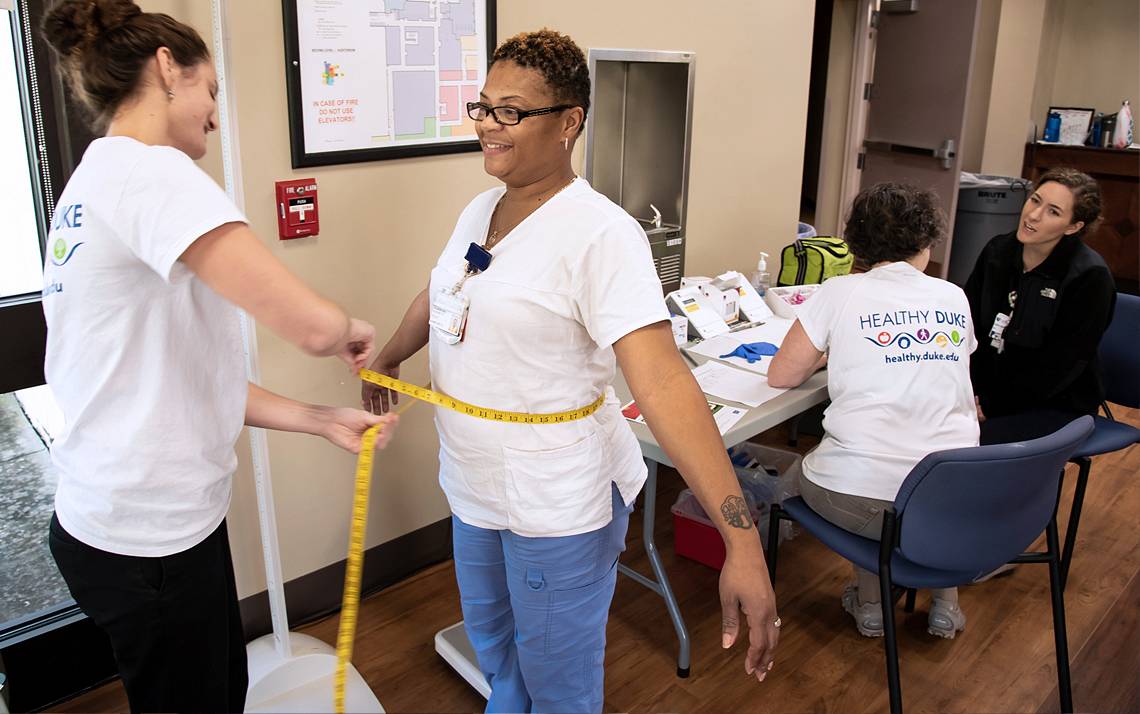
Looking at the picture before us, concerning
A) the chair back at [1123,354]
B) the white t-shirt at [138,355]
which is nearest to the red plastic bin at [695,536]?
the chair back at [1123,354]

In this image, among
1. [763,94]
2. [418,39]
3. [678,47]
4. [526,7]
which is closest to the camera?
[418,39]

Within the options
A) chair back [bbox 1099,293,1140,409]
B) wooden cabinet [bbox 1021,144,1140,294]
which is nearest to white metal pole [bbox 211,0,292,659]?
chair back [bbox 1099,293,1140,409]

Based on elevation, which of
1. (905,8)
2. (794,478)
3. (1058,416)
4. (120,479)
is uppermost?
(905,8)

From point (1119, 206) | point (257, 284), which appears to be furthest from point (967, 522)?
point (1119, 206)

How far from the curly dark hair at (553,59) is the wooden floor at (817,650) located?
5.27 feet

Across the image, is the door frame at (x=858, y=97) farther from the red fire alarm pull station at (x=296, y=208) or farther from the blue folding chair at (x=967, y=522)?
the red fire alarm pull station at (x=296, y=208)

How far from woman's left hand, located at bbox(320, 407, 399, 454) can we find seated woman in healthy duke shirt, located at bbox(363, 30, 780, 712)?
189 millimetres

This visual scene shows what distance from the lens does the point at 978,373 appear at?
315 centimetres

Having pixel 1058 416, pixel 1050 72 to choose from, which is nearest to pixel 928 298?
pixel 1058 416

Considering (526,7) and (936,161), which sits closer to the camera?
(526,7)

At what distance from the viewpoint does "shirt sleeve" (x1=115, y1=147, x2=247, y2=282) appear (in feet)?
3.66

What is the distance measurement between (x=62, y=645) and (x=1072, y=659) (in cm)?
277

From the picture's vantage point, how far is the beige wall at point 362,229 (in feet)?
7.46

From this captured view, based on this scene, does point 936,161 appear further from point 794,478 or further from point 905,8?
point 794,478
